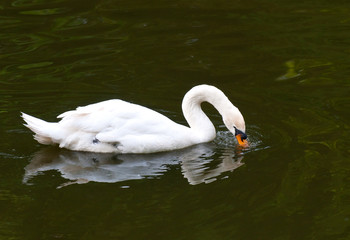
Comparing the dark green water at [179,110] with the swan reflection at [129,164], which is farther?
the swan reflection at [129,164]

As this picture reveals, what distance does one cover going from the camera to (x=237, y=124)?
9.36 metres

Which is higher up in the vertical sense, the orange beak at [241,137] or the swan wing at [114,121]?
the swan wing at [114,121]

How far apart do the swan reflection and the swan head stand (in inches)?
6.4

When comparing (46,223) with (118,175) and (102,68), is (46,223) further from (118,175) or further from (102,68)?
(102,68)

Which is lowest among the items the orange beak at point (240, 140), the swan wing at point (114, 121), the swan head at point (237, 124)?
the orange beak at point (240, 140)

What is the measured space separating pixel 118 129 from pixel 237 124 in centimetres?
134

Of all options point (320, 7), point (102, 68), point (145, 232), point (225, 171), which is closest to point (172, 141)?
point (225, 171)

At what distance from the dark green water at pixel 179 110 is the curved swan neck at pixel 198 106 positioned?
281 mm

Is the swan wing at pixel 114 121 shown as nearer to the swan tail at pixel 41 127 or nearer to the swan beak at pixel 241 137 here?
the swan tail at pixel 41 127

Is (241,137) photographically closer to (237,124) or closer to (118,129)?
(237,124)

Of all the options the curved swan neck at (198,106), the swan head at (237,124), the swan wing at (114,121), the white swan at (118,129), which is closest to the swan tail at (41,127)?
the white swan at (118,129)

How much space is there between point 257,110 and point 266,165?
187cm

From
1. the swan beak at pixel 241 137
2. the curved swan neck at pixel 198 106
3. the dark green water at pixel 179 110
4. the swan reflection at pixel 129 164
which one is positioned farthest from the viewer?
the curved swan neck at pixel 198 106

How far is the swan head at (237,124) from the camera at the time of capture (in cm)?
933
